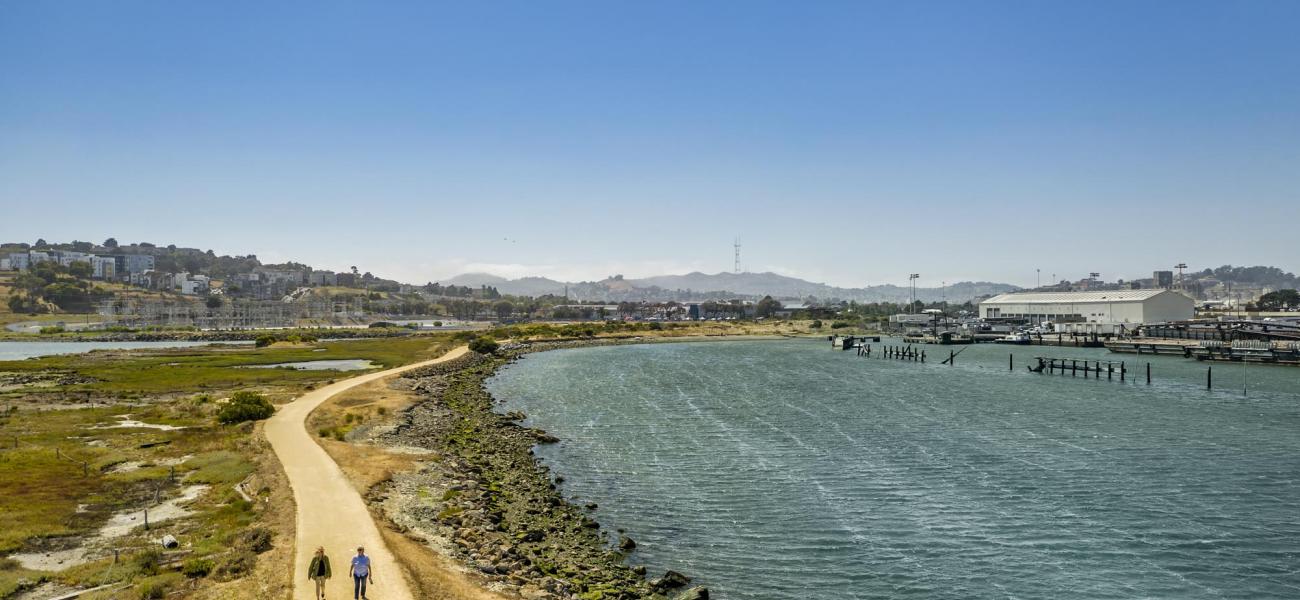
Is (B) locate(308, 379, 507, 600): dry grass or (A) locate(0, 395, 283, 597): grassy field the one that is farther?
(A) locate(0, 395, 283, 597): grassy field

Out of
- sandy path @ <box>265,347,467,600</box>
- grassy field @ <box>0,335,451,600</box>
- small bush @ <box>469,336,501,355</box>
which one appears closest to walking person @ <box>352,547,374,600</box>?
sandy path @ <box>265,347,467,600</box>

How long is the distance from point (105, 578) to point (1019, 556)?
2783 cm

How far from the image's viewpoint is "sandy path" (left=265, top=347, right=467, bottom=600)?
19.6 meters

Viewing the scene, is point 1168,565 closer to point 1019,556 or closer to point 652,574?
point 1019,556

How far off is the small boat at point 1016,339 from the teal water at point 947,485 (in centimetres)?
7358

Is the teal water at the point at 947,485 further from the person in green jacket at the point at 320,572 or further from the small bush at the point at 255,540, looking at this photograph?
the small bush at the point at 255,540

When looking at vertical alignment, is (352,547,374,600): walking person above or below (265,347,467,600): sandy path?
above

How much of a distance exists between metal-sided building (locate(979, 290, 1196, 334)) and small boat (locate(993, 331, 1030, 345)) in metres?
10.6

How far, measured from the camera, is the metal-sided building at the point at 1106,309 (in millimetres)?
154125

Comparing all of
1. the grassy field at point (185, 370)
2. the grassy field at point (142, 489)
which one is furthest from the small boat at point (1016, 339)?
the grassy field at point (142, 489)

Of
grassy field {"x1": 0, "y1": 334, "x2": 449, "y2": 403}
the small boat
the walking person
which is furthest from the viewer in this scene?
the small boat

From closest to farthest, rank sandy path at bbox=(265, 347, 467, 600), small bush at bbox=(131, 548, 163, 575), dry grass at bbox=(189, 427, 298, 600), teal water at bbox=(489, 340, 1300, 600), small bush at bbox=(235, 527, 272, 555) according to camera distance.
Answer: dry grass at bbox=(189, 427, 298, 600)
sandy path at bbox=(265, 347, 467, 600)
small bush at bbox=(131, 548, 163, 575)
small bush at bbox=(235, 527, 272, 555)
teal water at bbox=(489, 340, 1300, 600)

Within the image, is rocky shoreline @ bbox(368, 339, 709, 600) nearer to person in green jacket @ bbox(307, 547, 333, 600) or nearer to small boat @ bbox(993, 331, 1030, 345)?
person in green jacket @ bbox(307, 547, 333, 600)

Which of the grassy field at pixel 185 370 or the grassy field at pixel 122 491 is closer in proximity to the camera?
the grassy field at pixel 122 491
